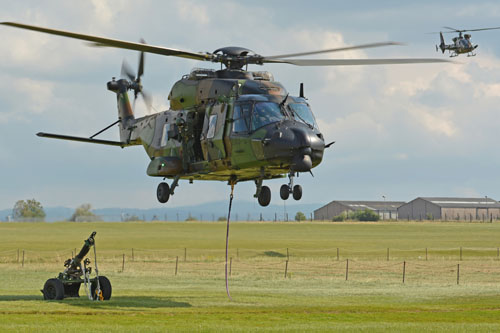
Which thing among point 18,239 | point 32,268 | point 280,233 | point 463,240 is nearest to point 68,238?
point 18,239

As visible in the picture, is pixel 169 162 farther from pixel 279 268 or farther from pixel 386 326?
pixel 279 268

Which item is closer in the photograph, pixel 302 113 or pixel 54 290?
pixel 302 113

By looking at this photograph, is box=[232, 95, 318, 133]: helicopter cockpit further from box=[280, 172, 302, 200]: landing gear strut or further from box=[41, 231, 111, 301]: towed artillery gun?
box=[41, 231, 111, 301]: towed artillery gun

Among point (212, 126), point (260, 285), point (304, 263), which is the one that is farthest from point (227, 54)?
point (304, 263)

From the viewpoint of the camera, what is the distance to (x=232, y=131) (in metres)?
31.3

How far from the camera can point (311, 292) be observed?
52.9 m

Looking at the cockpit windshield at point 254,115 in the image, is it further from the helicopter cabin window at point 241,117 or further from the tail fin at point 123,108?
the tail fin at point 123,108

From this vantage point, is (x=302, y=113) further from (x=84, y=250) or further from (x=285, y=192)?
(x=84, y=250)

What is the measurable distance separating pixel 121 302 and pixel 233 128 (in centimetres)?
1501

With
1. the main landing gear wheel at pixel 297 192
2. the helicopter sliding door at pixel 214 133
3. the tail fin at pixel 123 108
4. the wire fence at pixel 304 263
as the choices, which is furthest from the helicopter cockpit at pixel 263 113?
the wire fence at pixel 304 263

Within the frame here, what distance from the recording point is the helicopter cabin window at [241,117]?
30.9 m

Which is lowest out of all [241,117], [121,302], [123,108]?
[121,302]

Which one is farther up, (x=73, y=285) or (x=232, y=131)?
(x=232, y=131)

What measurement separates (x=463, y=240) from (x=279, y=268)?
5817cm
